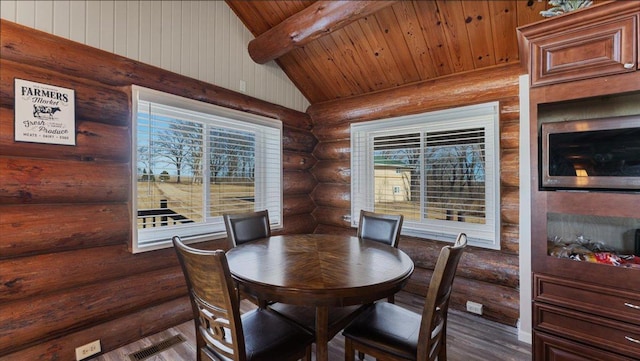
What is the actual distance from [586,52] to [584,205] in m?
0.89

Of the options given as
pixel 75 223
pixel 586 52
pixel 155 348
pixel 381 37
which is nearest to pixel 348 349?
pixel 155 348

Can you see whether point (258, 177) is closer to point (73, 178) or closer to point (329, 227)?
point (329, 227)

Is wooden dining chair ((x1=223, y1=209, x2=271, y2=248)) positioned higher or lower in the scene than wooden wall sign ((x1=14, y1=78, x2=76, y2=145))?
lower

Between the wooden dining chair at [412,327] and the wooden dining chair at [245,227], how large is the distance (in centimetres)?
120

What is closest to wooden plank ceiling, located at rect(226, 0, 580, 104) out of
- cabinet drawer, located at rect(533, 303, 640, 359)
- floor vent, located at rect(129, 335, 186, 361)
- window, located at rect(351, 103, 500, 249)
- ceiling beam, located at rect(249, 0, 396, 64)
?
ceiling beam, located at rect(249, 0, 396, 64)

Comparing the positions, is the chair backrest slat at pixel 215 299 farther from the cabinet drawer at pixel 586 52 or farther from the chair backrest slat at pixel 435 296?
the cabinet drawer at pixel 586 52

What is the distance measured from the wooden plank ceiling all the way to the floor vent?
2.81 meters

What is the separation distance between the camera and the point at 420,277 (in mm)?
2939

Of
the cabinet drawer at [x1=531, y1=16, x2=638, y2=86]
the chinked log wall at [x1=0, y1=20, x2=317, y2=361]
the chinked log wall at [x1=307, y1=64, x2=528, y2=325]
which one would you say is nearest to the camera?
the cabinet drawer at [x1=531, y1=16, x2=638, y2=86]

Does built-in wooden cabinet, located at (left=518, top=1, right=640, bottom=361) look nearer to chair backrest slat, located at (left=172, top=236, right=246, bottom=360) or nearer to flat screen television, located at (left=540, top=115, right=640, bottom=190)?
flat screen television, located at (left=540, top=115, right=640, bottom=190)

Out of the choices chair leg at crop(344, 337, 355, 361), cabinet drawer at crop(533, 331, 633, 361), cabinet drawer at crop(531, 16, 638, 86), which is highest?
cabinet drawer at crop(531, 16, 638, 86)

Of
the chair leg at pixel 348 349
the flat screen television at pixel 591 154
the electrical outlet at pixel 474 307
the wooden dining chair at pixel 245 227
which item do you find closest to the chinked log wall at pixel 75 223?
→ the wooden dining chair at pixel 245 227

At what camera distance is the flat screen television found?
1.58m

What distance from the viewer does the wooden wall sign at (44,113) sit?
1.71 m
